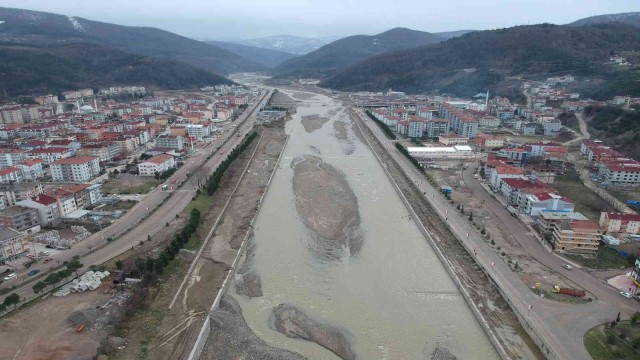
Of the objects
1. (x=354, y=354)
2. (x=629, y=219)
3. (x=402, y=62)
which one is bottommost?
(x=354, y=354)

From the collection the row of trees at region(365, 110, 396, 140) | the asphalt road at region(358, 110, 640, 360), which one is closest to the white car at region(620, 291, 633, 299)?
the asphalt road at region(358, 110, 640, 360)

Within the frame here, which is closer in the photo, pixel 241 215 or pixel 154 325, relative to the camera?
pixel 154 325

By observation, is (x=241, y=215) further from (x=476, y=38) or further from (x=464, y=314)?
(x=476, y=38)

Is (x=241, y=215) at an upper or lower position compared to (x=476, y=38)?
lower

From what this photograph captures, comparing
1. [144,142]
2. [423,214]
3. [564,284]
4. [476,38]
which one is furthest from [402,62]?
[564,284]

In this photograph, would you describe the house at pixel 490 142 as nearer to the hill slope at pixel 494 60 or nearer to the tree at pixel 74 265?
the hill slope at pixel 494 60

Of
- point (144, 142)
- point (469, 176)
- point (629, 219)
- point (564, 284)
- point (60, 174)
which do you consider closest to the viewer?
point (564, 284)

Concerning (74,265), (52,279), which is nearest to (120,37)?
(74,265)
